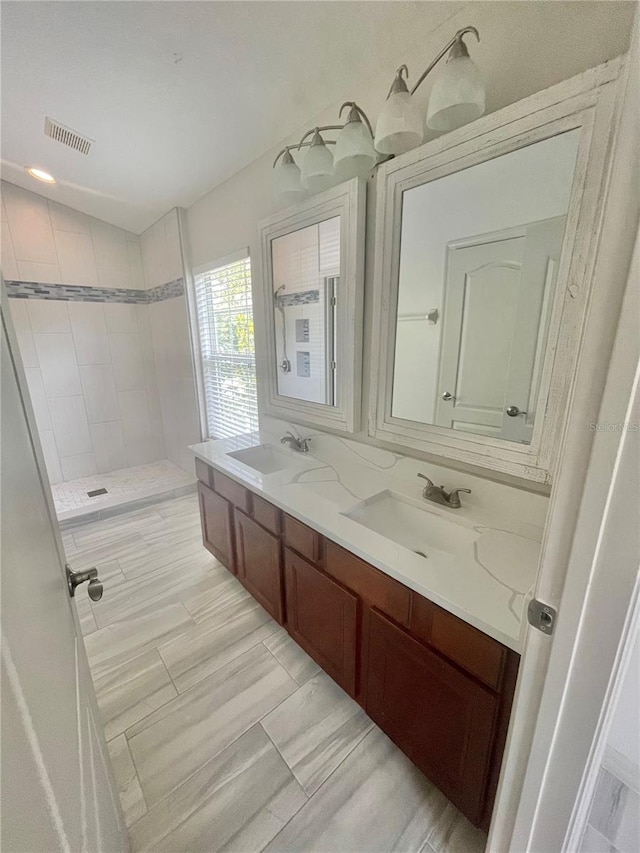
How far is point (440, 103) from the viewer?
Result: 3.40ft

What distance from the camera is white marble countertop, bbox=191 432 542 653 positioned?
0.87 metres

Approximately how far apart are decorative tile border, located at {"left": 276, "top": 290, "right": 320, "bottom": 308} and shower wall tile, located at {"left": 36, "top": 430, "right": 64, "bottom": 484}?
2.84 meters

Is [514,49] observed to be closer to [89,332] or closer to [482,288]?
[482,288]

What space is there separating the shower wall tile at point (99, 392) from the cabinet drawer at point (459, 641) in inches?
145

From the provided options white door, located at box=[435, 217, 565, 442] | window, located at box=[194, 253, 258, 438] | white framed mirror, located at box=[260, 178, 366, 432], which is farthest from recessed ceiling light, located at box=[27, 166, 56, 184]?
white door, located at box=[435, 217, 565, 442]

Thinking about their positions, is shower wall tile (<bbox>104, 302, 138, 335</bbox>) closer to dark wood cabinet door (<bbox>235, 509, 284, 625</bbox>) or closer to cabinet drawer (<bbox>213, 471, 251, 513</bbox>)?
cabinet drawer (<bbox>213, 471, 251, 513</bbox>)

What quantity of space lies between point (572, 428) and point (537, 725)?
62cm

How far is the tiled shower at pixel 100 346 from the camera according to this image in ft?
9.66

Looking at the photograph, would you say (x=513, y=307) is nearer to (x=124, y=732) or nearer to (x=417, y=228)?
(x=417, y=228)

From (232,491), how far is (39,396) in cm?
266

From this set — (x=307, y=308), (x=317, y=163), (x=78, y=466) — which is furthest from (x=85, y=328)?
(x=317, y=163)

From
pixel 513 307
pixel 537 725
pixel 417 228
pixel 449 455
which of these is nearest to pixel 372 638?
pixel 537 725

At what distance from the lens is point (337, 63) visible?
4.38ft

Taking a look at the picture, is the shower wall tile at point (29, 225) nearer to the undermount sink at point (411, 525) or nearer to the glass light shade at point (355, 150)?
the glass light shade at point (355, 150)
